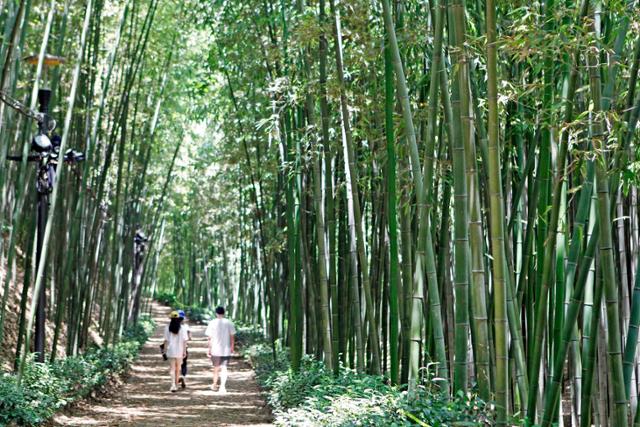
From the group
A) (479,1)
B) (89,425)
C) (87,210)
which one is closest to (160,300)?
(87,210)

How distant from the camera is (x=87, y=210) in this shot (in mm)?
10008

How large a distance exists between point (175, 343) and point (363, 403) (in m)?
5.63

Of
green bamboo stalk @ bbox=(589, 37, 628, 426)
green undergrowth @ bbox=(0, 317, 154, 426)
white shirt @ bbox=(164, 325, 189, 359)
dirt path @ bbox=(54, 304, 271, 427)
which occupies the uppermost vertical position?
green bamboo stalk @ bbox=(589, 37, 628, 426)

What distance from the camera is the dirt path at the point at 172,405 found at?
278 inches

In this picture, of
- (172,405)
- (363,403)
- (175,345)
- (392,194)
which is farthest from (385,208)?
(175,345)

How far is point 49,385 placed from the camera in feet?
20.4

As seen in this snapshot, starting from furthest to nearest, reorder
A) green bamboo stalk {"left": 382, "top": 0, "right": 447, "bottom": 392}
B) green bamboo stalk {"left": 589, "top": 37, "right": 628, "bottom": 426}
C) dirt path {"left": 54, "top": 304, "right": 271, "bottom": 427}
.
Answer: dirt path {"left": 54, "top": 304, "right": 271, "bottom": 427}
green bamboo stalk {"left": 382, "top": 0, "right": 447, "bottom": 392}
green bamboo stalk {"left": 589, "top": 37, "right": 628, "bottom": 426}

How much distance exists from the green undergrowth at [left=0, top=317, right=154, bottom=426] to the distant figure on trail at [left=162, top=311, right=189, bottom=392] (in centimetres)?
62

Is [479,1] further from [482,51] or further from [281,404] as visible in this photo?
[281,404]

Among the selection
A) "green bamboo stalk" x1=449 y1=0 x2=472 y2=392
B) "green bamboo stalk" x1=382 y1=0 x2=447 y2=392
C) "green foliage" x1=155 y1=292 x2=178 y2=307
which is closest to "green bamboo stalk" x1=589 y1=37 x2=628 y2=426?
"green bamboo stalk" x1=449 y1=0 x2=472 y2=392

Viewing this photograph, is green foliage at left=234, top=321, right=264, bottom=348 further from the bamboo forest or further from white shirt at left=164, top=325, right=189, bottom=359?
white shirt at left=164, top=325, right=189, bottom=359

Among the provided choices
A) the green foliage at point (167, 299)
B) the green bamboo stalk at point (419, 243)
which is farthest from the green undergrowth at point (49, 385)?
the green foliage at point (167, 299)

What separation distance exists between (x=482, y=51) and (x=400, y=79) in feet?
1.39

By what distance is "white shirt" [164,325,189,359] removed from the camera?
9609 millimetres
